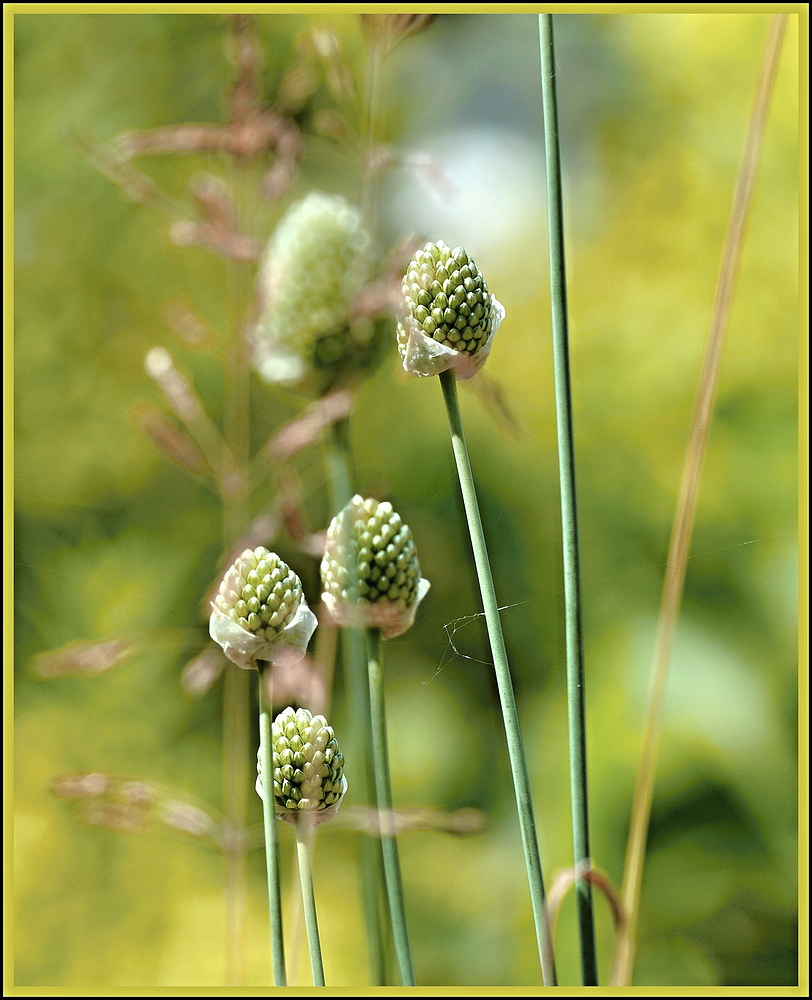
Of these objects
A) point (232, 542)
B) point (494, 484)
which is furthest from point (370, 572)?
point (494, 484)

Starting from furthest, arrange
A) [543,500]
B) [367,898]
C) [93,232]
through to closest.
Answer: [93,232]
[543,500]
[367,898]

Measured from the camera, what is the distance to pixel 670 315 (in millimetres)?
692

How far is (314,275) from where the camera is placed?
0.57ft

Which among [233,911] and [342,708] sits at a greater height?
[342,708]

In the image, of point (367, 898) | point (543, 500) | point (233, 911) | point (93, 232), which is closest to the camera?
point (367, 898)

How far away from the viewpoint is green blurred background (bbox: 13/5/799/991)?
0.43 m

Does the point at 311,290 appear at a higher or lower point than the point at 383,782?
higher

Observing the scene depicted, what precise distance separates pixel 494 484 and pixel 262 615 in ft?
1.02

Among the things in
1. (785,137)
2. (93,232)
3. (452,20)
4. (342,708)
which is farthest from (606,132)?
(342,708)

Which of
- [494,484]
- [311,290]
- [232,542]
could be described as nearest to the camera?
[311,290]

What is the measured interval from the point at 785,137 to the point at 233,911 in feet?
2.22

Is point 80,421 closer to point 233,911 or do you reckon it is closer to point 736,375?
point 233,911

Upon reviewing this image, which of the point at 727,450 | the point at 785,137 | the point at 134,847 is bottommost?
the point at 134,847

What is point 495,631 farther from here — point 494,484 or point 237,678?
point 494,484
